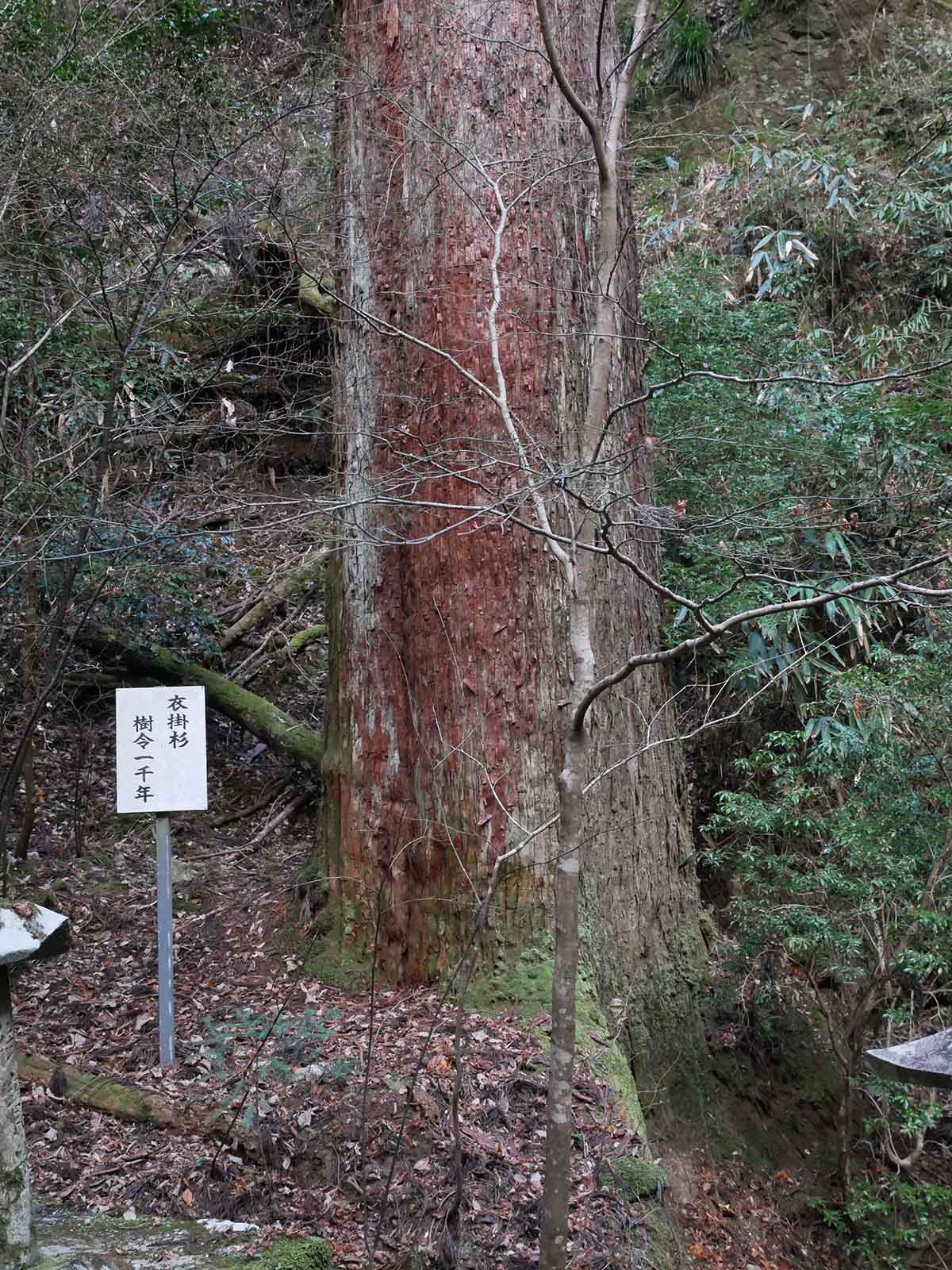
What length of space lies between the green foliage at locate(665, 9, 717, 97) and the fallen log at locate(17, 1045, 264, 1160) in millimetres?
11814

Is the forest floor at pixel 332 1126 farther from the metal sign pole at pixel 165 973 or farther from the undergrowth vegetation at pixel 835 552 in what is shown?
the undergrowth vegetation at pixel 835 552

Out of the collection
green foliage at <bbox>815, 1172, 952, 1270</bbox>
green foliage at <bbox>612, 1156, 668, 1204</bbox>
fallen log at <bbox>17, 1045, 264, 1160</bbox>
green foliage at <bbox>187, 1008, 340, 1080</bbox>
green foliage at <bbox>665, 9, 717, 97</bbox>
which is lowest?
green foliage at <bbox>815, 1172, 952, 1270</bbox>

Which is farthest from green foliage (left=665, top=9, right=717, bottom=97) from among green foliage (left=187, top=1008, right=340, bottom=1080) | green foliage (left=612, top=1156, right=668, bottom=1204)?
green foliage (left=612, top=1156, right=668, bottom=1204)

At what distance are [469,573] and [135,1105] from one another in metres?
2.56

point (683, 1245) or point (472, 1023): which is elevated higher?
point (472, 1023)

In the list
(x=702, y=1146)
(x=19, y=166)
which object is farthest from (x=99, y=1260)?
(x=19, y=166)

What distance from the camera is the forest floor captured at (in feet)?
11.6

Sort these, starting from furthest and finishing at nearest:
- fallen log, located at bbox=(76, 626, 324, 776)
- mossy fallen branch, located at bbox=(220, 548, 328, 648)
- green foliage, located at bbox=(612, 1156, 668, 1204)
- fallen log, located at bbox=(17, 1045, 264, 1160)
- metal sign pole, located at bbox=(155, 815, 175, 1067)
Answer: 1. mossy fallen branch, located at bbox=(220, 548, 328, 648)
2. fallen log, located at bbox=(76, 626, 324, 776)
3. metal sign pole, located at bbox=(155, 815, 175, 1067)
4. fallen log, located at bbox=(17, 1045, 264, 1160)
5. green foliage, located at bbox=(612, 1156, 668, 1204)

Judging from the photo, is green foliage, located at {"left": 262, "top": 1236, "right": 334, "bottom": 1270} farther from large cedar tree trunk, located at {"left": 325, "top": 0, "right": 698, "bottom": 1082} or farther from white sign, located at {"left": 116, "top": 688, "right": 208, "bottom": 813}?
white sign, located at {"left": 116, "top": 688, "right": 208, "bottom": 813}

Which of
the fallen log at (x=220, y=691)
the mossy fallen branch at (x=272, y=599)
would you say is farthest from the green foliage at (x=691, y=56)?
the fallen log at (x=220, y=691)

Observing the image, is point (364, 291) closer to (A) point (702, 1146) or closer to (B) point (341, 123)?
(B) point (341, 123)

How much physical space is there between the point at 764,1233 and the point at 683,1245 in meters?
0.82

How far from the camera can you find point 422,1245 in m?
3.38

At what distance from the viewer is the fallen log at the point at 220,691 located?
24.1ft
